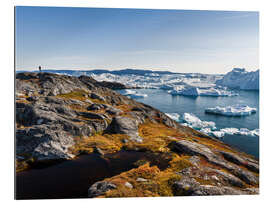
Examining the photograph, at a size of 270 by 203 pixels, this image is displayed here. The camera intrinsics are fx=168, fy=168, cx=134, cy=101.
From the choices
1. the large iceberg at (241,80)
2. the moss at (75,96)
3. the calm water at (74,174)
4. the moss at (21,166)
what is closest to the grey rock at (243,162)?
the calm water at (74,174)

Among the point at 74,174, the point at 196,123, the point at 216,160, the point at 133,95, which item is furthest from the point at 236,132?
the point at 133,95

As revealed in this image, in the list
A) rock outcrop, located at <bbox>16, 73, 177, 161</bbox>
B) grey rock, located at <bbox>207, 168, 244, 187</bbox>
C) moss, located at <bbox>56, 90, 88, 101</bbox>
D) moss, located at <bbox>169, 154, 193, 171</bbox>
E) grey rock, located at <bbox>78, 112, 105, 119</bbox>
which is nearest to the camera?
grey rock, located at <bbox>207, 168, 244, 187</bbox>

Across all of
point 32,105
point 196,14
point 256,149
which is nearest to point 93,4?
point 196,14

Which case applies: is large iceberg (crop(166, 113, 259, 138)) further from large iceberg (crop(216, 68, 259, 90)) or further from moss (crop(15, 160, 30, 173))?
large iceberg (crop(216, 68, 259, 90))

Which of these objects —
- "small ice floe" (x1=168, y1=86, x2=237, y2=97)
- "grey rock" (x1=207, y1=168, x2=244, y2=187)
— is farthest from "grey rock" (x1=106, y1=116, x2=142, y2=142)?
"small ice floe" (x1=168, y1=86, x2=237, y2=97)

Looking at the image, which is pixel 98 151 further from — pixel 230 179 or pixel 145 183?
pixel 230 179

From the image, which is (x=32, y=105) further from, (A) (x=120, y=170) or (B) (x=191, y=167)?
(B) (x=191, y=167)

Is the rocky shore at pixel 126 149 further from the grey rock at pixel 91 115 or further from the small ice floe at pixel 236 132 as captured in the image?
the small ice floe at pixel 236 132
